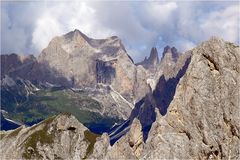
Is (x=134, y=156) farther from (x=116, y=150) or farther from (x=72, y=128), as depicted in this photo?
(x=72, y=128)

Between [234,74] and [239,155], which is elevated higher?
[234,74]

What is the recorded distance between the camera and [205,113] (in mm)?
61812

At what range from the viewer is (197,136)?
62094mm

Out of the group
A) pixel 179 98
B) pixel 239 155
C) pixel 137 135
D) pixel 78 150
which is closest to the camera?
pixel 239 155

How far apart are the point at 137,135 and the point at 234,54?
50383 mm

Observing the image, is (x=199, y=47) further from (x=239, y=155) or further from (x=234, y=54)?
(x=239, y=155)

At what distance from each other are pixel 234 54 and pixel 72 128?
90.9 m

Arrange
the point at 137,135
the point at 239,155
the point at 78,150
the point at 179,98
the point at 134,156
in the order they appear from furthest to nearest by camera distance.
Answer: the point at 78,150 → the point at 137,135 → the point at 134,156 → the point at 179,98 → the point at 239,155

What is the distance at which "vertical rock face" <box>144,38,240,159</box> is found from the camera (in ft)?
197

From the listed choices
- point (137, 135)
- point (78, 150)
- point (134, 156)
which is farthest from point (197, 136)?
point (78, 150)

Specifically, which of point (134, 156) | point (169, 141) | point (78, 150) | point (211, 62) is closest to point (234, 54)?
point (211, 62)

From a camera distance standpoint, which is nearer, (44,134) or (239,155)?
(239,155)

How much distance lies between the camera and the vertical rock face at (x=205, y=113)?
60188 mm

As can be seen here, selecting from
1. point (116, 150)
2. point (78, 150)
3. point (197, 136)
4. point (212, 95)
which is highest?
point (78, 150)
